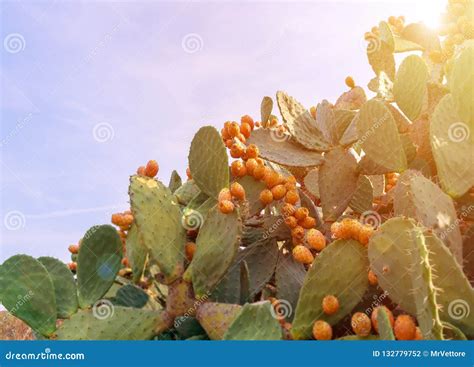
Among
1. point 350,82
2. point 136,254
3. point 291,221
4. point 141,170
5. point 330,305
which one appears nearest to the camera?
point 330,305

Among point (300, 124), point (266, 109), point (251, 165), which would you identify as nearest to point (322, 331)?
point (251, 165)

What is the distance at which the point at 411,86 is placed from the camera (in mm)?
2422

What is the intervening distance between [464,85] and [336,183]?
668 mm

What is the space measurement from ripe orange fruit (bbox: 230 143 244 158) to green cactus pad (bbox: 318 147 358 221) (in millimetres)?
408

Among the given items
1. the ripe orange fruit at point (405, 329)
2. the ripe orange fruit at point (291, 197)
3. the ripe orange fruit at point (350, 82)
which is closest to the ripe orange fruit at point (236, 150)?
the ripe orange fruit at point (291, 197)

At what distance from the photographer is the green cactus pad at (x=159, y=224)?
1995mm

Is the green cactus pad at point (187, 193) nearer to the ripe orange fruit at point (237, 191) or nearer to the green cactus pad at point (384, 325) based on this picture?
the ripe orange fruit at point (237, 191)

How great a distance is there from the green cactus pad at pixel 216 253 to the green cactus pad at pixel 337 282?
0.32 meters

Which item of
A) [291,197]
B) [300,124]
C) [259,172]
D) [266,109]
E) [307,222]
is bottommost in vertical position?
[307,222]

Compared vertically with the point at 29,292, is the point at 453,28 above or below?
above

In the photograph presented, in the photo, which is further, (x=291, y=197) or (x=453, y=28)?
(x=453, y=28)

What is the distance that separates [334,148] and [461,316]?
116 cm

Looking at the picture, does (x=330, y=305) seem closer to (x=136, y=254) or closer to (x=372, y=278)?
(x=372, y=278)

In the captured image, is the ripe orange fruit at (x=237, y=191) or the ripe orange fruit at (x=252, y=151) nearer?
the ripe orange fruit at (x=237, y=191)
